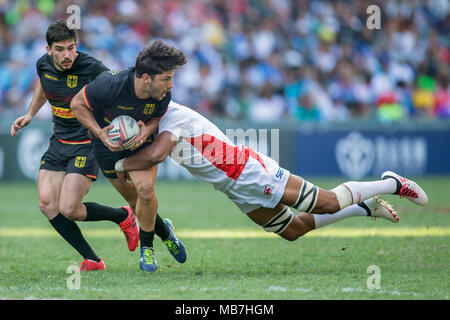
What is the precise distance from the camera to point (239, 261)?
652cm

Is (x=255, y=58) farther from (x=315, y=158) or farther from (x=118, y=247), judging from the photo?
(x=118, y=247)

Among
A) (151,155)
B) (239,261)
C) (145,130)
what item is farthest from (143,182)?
(239,261)

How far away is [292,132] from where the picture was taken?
1505cm

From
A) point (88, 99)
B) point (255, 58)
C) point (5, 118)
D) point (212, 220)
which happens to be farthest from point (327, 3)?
point (88, 99)

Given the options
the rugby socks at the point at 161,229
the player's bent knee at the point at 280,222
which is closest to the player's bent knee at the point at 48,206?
the rugby socks at the point at 161,229

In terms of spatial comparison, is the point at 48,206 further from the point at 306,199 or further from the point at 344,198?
the point at 344,198

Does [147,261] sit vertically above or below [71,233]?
below

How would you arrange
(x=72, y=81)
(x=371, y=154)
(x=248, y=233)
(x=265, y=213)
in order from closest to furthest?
(x=265, y=213) → (x=72, y=81) → (x=248, y=233) → (x=371, y=154)

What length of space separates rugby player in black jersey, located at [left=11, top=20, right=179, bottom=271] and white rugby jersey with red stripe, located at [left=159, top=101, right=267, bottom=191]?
2.75 ft

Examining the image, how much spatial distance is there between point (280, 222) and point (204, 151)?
961mm

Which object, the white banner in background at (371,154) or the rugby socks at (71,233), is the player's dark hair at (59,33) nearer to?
the rugby socks at (71,233)

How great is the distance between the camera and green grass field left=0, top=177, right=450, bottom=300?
4.95m

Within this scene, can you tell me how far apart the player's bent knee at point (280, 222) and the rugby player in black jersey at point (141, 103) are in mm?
1035

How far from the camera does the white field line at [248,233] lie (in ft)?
26.6
